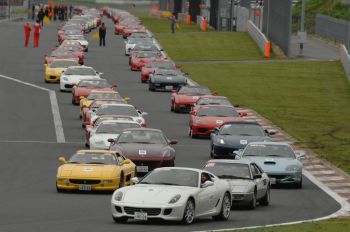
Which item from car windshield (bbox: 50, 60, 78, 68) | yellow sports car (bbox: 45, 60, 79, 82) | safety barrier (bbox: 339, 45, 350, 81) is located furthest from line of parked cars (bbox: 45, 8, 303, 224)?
safety barrier (bbox: 339, 45, 350, 81)

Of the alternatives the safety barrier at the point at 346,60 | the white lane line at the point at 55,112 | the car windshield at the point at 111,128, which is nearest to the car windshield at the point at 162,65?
the white lane line at the point at 55,112

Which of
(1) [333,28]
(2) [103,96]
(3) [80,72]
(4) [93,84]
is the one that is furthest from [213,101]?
(1) [333,28]

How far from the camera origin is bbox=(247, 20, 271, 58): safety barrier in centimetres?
8806

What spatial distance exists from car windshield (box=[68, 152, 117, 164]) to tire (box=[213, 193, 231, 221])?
5181mm

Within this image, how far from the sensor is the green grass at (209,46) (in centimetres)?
8844

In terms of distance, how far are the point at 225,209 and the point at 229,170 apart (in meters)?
3.19

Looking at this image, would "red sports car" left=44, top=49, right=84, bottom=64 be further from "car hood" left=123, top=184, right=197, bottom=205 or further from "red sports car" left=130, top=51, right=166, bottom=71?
"car hood" left=123, top=184, right=197, bottom=205

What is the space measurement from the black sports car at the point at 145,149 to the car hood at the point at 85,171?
3.53 m

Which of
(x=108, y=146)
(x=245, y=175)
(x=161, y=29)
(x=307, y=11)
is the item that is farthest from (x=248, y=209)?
(x=307, y=11)

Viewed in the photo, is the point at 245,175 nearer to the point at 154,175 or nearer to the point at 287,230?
the point at 154,175

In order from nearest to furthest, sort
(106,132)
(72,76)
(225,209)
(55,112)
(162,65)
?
1. (225,209)
2. (106,132)
3. (55,112)
4. (72,76)
5. (162,65)

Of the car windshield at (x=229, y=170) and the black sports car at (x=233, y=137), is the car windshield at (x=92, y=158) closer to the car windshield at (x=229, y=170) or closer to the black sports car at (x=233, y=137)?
the car windshield at (x=229, y=170)

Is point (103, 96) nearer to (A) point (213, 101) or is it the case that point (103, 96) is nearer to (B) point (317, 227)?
(A) point (213, 101)

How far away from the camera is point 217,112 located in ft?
149
